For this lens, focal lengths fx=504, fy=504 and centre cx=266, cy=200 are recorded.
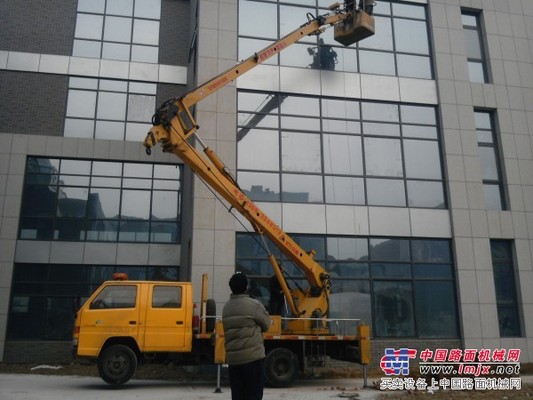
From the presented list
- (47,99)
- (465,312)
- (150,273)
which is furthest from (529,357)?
(47,99)

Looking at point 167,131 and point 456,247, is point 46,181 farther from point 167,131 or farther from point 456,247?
point 456,247

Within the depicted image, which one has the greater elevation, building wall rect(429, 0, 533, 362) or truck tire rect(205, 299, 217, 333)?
building wall rect(429, 0, 533, 362)

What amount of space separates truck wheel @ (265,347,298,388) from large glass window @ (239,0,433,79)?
31.4 feet

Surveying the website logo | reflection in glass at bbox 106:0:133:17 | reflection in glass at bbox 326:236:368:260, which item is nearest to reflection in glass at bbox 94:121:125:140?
reflection in glass at bbox 106:0:133:17

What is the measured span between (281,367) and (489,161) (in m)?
11.0

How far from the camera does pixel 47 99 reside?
60.0 feet

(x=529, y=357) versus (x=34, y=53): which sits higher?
(x=34, y=53)

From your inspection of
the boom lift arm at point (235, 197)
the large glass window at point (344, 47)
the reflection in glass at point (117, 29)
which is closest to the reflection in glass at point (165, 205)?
the boom lift arm at point (235, 197)

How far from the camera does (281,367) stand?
11602 mm

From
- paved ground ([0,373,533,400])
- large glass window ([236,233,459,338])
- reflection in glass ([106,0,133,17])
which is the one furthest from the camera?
reflection in glass ([106,0,133,17])

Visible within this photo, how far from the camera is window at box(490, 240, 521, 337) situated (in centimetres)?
1636

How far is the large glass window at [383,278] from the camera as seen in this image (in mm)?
15086

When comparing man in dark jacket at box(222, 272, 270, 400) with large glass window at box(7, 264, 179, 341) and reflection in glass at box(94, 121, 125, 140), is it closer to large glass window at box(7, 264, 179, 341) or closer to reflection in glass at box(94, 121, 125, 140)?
large glass window at box(7, 264, 179, 341)

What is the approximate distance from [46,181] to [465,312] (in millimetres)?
14646
